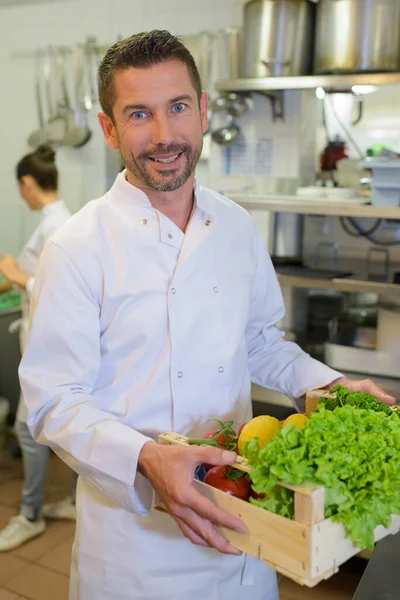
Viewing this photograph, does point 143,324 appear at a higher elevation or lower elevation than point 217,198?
lower

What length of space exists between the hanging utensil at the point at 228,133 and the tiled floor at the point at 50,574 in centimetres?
191

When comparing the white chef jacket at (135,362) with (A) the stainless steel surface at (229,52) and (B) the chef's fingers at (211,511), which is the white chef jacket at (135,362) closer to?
(B) the chef's fingers at (211,511)

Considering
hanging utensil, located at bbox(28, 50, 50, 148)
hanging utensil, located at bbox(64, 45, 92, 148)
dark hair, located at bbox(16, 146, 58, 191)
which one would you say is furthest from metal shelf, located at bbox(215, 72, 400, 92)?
hanging utensil, located at bbox(28, 50, 50, 148)

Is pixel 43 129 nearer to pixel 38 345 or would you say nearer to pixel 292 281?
pixel 292 281

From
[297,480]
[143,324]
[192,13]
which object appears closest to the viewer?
[297,480]

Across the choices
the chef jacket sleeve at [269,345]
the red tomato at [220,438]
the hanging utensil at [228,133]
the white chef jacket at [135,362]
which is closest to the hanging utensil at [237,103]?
the hanging utensil at [228,133]

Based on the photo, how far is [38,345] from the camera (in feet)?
3.85

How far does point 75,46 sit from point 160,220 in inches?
115

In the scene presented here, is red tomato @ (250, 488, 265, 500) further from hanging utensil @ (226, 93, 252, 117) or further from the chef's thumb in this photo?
hanging utensil @ (226, 93, 252, 117)

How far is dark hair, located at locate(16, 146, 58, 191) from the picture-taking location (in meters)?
2.90

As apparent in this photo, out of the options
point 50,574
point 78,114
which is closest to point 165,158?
point 50,574

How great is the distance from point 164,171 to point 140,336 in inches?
11.9

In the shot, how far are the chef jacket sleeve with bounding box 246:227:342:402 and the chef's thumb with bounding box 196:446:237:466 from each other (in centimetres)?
46

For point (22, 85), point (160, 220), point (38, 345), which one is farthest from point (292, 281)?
point (22, 85)
